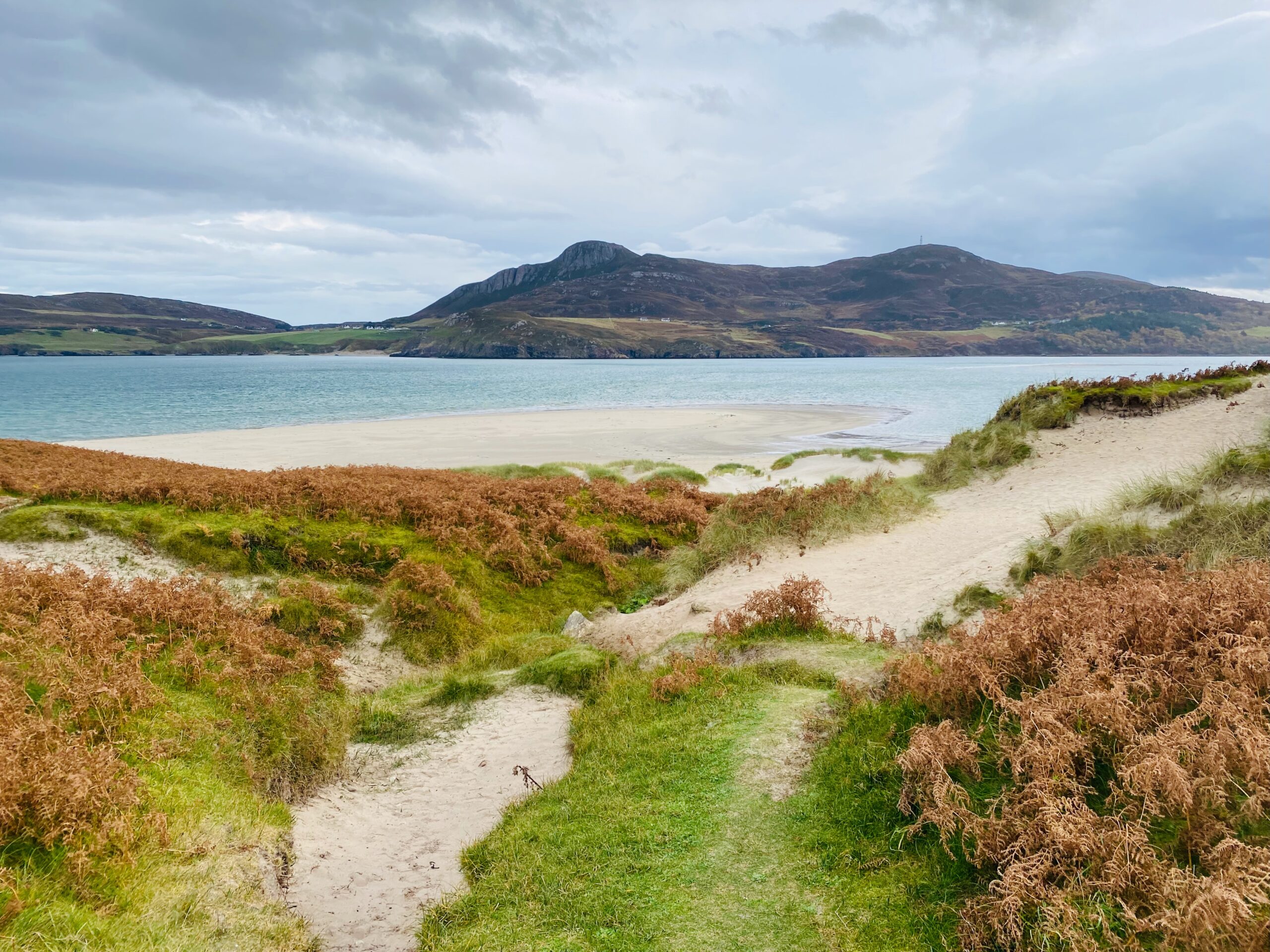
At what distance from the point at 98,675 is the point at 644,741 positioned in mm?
6389

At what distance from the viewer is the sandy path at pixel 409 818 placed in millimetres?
6406

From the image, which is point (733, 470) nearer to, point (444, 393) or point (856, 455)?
point (856, 455)

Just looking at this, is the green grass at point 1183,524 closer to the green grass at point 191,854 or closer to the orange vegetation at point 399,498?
the orange vegetation at point 399,498

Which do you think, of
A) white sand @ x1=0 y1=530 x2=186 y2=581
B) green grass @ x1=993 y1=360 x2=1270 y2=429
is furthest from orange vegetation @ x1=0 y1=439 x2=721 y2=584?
green grass @ x1=993 y1=360 x2=1270 y2=429

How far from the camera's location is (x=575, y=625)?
14383 millimetres

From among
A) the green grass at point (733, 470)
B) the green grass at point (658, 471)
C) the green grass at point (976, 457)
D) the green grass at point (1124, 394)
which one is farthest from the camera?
the green grass at point (733, 470)

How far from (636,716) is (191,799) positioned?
521 centimetres

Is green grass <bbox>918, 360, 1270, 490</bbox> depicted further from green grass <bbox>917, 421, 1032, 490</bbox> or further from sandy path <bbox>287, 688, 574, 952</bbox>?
→ sandy path <bbox>287, 688, 574, 952</bbox>

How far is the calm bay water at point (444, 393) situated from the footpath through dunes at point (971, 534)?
18125 millimetres

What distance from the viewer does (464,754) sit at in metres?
9.60

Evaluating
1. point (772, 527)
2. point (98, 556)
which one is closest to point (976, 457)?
point (772, 527)

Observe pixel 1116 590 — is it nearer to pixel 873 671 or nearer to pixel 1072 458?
pixel 873 671

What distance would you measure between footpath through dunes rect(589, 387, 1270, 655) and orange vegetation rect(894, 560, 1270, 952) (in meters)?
5.38

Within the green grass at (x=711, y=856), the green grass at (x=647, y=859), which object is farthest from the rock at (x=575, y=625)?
the green grass at (x=711, y=856)
